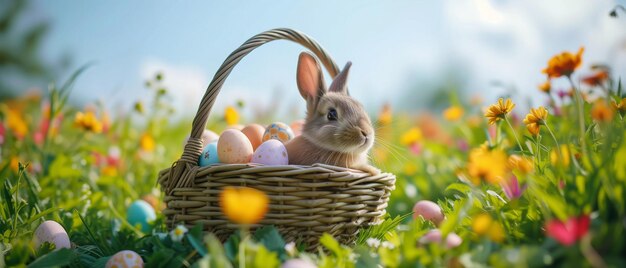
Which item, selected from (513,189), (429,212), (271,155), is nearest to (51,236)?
(271,155)

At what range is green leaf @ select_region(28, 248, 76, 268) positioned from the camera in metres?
1.75

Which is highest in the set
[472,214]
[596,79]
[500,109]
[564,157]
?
[596,79]

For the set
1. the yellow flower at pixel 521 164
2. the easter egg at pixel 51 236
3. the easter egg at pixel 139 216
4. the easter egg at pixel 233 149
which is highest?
the easter egg at pixel 233 149

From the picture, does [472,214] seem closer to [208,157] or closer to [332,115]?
[332,115]

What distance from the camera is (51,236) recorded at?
6.80ft

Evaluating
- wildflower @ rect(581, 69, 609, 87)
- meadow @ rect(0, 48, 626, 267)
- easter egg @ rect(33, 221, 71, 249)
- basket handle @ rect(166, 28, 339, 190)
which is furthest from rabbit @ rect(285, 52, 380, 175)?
easter egg @ rect(33, 221, 71, 249)

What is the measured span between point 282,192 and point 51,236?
3.31ft

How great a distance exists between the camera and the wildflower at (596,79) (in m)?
1.65

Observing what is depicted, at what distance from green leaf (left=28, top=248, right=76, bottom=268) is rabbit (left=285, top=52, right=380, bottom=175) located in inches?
40.6

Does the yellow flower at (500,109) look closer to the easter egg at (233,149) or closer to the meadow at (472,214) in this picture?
the meadow at (472,214)

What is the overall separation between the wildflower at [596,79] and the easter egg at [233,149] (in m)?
1.39

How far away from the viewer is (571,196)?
1.49 meters

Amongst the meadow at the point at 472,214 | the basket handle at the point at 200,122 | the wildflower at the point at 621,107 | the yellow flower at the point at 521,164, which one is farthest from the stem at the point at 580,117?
the basket handle at the point at 200,122

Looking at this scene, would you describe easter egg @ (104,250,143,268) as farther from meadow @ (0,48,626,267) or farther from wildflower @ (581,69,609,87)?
wildflower @ (581,69,609,87)
